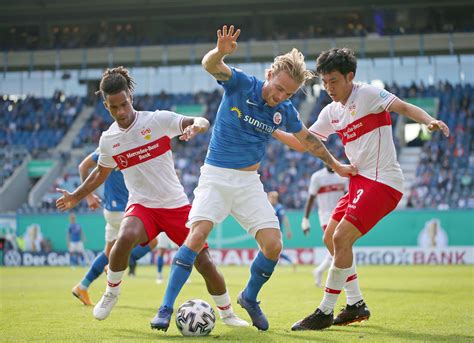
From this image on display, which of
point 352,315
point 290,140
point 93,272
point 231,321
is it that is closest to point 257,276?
point 231,321

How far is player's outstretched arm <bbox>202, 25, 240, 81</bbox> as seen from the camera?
7367 millimetres

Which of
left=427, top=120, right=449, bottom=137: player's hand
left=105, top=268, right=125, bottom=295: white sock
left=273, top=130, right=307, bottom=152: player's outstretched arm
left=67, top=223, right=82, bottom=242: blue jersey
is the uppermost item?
left=427, top=120, right=449, bottom=137: player's hand

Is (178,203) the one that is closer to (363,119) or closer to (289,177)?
(363,119)

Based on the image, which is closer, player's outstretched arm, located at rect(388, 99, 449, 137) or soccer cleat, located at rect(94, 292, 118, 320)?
Answer: player's outstretched arm, located at rect(388, 99, 449, 137)

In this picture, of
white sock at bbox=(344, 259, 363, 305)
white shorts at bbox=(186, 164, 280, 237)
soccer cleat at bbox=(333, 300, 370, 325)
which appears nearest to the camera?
white shorts at bbox=(186, 164, 280, 237)

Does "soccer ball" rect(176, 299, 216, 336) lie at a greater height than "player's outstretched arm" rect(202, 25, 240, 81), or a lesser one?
lesser

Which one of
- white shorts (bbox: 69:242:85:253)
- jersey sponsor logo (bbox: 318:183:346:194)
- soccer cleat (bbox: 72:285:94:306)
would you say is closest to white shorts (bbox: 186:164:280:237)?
soccer cleat (bbox: 72:285:94:306)

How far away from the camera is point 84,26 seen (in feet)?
178

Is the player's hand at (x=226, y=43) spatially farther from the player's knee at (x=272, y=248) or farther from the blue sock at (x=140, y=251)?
the blue sock at (x=140, y=251)

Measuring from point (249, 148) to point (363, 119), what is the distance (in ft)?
4.83

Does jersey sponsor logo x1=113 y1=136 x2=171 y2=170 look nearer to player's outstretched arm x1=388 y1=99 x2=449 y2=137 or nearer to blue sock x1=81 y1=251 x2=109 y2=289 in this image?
player's outstretched arm x1=388 y1=99 x2=449 y2=137

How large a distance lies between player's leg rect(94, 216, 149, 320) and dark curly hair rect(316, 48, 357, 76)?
2.72 meters

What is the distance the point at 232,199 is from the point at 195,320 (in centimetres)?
133

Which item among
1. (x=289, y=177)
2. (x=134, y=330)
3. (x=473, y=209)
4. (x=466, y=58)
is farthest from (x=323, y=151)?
(x=466, y=58)
